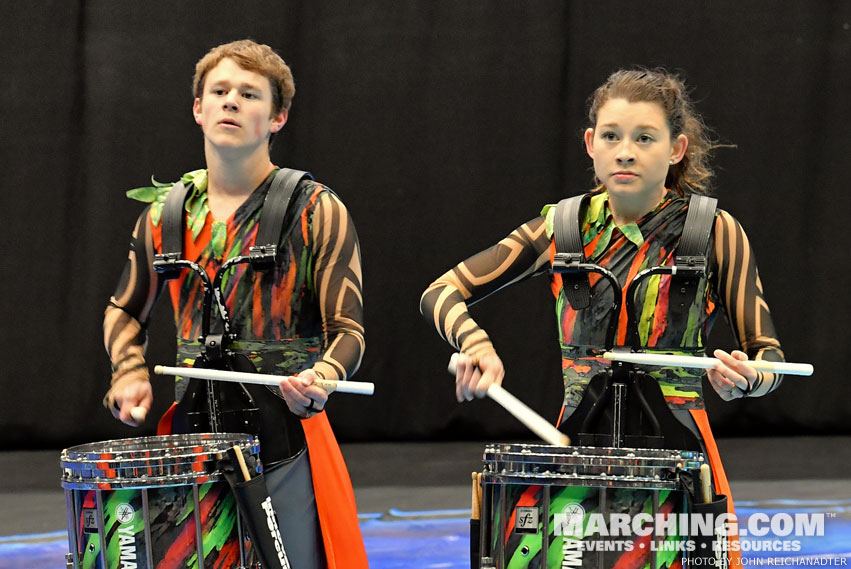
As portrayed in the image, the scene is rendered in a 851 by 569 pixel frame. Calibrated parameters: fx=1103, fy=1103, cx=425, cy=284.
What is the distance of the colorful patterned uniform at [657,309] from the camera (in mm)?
2342

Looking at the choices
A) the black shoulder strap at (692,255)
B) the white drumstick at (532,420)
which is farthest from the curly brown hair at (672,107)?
the white drumstick at (532,420)

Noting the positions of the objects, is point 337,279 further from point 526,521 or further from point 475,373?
point 526,521

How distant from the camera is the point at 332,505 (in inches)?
98.2

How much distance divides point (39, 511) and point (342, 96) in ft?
7.49

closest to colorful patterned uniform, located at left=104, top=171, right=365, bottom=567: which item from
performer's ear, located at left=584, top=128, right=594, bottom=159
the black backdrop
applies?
performer's ear, located at left=584, top=128, right=594, bottom=159

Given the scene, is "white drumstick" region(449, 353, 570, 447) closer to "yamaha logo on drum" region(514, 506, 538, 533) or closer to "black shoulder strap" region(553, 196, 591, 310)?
"yamaha logo on drum" region(514, 506, 538, 533)

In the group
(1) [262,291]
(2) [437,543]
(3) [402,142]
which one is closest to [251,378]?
(1) [262,291]

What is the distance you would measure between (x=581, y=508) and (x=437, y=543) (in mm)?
1984

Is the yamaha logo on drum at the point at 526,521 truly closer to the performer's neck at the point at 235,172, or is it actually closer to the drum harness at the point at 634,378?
the drum harness at the point at 634,378

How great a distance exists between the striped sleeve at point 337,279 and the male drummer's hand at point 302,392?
18 centimetres

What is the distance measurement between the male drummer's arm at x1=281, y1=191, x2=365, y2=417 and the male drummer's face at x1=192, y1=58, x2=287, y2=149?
209mm

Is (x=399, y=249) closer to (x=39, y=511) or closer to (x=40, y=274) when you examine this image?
(x=40, y=274)

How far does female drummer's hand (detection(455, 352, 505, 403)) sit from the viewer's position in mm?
2207

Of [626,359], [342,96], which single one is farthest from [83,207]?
[626,359]
